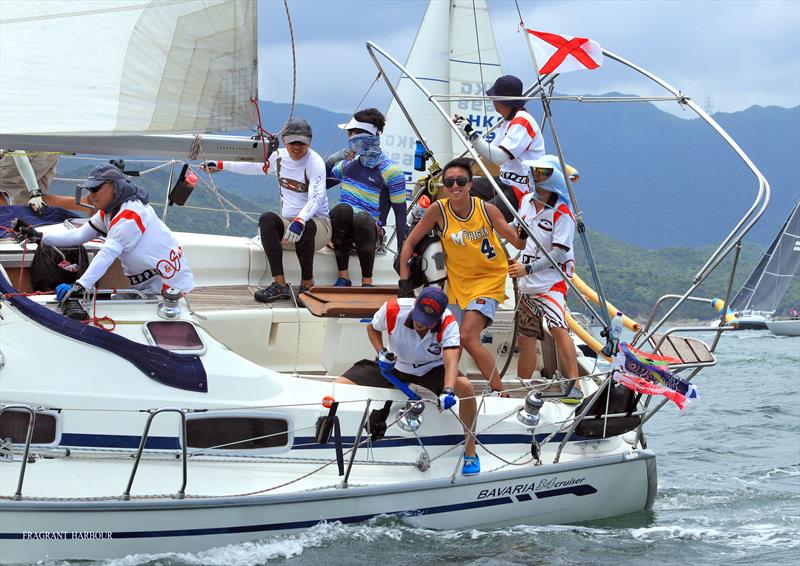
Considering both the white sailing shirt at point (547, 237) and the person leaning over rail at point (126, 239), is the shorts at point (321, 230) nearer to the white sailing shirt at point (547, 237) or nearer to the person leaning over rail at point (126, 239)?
the person leaning over rail at point (126, 239)

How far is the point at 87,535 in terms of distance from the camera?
6008 millimetres

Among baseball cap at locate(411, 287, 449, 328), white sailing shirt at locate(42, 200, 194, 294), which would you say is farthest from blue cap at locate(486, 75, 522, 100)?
white sailing shirt at locate(42, 200, 194, 294)

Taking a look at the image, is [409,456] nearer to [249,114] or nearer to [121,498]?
[121,498]

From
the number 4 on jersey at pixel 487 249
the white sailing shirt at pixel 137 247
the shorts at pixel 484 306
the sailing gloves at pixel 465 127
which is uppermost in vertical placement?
the sailing gloves at pixel 465 127

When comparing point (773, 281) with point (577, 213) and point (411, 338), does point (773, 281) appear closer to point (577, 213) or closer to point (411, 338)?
point (577, 213)

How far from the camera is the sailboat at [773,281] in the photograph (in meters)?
43.3

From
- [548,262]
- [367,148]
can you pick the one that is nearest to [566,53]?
[548,262]

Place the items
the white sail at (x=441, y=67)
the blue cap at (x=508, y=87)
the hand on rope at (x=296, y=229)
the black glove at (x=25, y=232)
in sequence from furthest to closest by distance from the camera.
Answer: the white sail at (x=441, y=67), the hand on rope at (x=296, y=229), the blue cap at (x=508, y=87), the black glove at (x=25, y=232)

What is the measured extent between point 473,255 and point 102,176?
2308 mm

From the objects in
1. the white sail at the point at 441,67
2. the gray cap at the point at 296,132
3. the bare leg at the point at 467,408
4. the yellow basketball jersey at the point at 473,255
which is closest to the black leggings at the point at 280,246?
the gray cap at the point at 296,132

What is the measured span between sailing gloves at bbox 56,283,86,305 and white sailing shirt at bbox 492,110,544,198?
2.90 meters

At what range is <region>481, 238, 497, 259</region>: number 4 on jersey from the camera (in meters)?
7.21

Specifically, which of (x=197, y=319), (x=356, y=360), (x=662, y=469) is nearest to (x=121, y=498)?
(x=197, y=319)

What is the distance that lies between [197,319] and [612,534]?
3.03 meters
